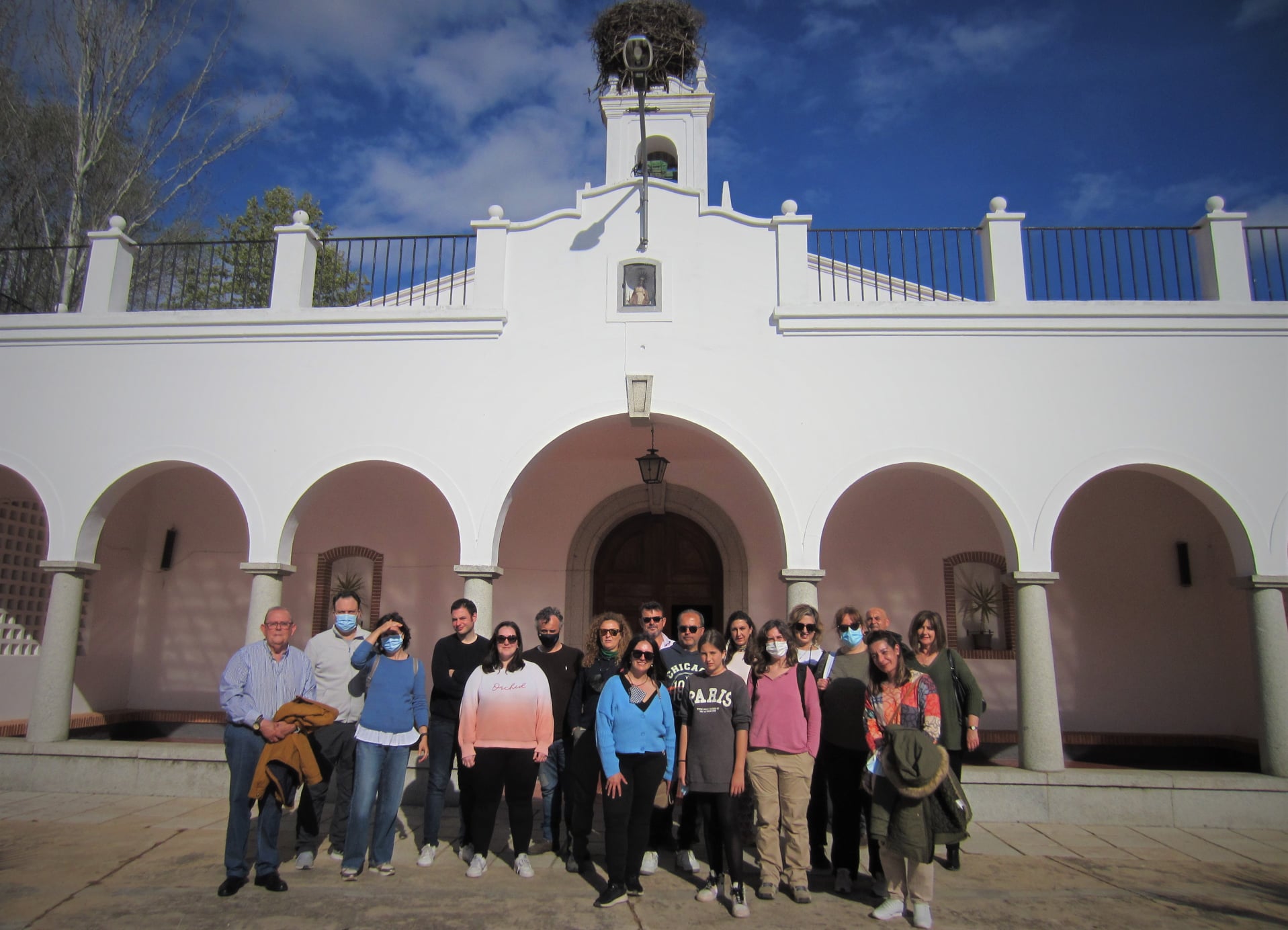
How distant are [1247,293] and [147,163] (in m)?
17.3

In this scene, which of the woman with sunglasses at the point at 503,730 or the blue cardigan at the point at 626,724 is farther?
the woman with sunglasses at the point at 503,730

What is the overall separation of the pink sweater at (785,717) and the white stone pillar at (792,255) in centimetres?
434

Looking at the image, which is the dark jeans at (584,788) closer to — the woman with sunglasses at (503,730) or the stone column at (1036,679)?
the woman with sunglasses at (503,730)

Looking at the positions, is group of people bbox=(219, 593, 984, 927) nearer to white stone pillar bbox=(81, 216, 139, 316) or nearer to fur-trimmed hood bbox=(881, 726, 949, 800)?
fur-trimmed hood bbox=(881, 726, 949, 800)

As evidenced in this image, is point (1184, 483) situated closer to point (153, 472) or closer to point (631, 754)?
point (631, 754)

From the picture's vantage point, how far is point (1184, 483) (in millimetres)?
7684

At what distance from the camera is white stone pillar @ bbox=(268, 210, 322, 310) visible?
8367 mm

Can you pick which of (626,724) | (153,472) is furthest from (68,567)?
(626,724)

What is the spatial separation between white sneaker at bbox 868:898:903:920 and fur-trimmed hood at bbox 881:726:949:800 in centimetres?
60

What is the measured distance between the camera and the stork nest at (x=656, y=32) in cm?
1508

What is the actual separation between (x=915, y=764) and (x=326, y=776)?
340cm

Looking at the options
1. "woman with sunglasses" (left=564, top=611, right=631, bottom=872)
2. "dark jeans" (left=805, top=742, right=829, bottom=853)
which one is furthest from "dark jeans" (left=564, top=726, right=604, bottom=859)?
"dark jeans" (left=805, top=742, right=829, bottom=853)

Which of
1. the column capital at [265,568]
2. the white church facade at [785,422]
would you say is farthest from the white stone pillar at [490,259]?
the column capital at [265,568]

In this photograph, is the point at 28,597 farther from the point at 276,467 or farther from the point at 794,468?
the point at 794,468
